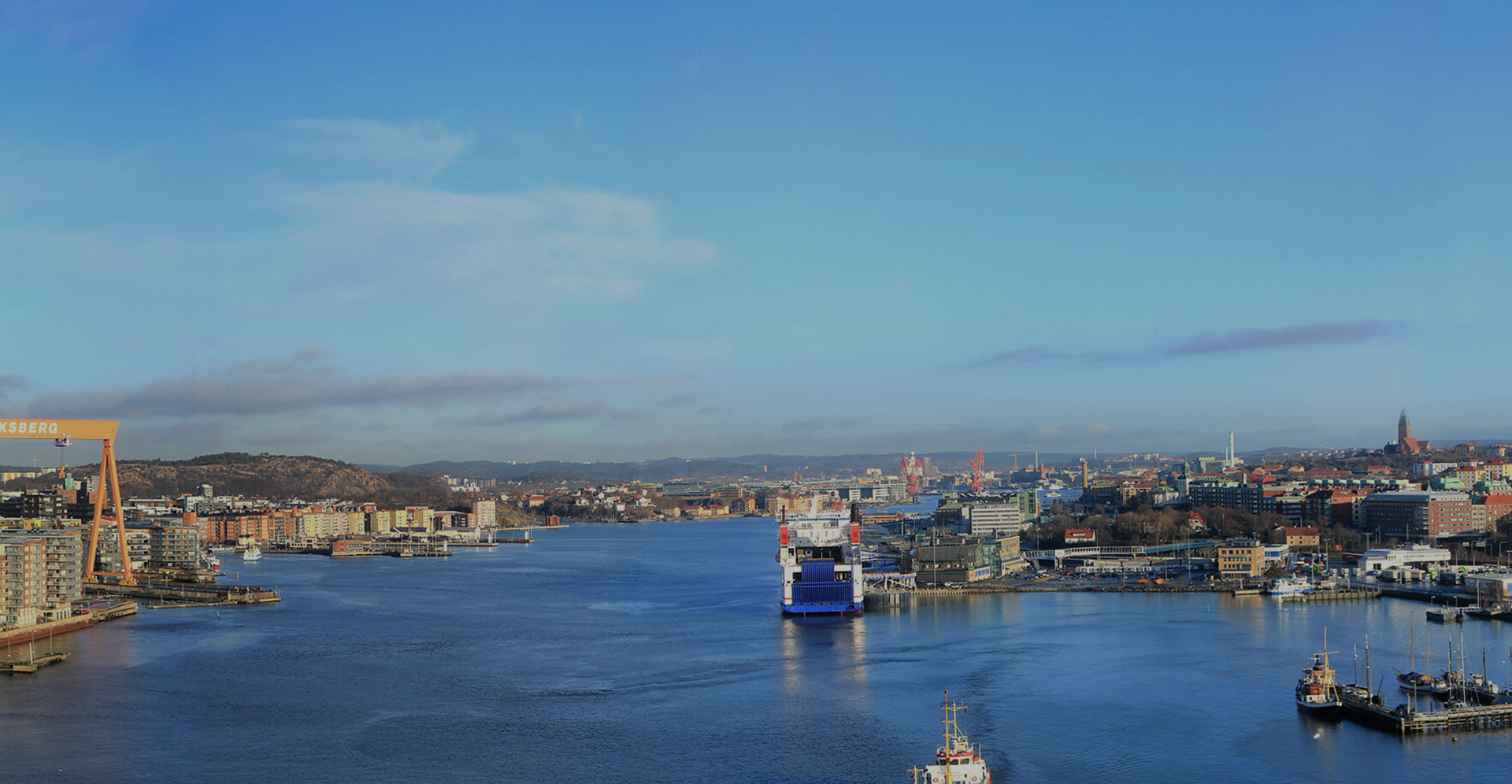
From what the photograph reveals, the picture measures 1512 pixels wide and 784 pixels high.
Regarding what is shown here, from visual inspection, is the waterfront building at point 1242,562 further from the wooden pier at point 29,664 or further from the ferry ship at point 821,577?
the wooden pier at point 29,664

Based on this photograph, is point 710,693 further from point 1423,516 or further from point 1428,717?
point 1423,516

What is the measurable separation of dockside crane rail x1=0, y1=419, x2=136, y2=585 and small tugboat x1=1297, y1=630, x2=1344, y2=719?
56.2 feet

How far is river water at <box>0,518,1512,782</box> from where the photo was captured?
28.0ft

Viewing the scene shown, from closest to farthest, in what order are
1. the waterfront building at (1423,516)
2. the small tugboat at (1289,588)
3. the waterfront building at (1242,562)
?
the small tugboat at (1289,588), the waterfront building at (1242,562), the waterfront building at (1423,516)

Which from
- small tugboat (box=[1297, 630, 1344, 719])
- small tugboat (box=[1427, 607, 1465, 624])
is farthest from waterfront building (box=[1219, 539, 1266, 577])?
small tugboat (box=[1297, 630, 1344, 719])

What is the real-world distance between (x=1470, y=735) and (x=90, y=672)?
1200cm

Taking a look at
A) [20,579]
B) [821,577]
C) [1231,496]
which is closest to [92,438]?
[20,579]

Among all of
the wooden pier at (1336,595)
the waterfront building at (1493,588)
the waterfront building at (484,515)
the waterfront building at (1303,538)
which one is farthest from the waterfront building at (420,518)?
the waterfront building at (1493,588)

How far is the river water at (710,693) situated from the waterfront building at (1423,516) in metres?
9.33

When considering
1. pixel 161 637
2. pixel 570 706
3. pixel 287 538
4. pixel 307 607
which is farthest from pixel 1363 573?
pixel 287 538

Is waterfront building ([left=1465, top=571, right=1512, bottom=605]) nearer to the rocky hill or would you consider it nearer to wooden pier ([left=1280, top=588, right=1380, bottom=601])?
wooden pier ([left=1280, top=588, right=1380, bottom=601])

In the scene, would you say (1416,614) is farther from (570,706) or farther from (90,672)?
(90,672)

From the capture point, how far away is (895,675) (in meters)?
11.8

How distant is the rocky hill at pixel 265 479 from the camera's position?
51688mm
